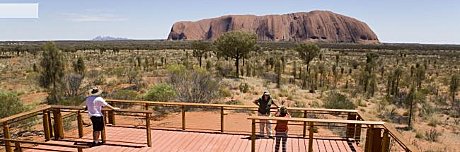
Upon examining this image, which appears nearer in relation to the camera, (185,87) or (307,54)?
(185,87)

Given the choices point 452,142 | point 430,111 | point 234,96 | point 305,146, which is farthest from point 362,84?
point 305,146

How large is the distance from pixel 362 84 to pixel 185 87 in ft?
42.5

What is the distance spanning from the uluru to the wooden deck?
15208 centimetres

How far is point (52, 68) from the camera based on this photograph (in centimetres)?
1738

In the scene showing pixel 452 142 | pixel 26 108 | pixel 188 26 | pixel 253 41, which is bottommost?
pixel 452 142

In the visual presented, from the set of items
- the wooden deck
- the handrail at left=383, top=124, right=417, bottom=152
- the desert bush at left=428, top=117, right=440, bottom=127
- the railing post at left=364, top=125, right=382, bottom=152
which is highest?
the handrail at left=383, top=124, right=417, bottom=152

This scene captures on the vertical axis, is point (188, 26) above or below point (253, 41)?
above

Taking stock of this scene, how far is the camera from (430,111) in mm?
14805

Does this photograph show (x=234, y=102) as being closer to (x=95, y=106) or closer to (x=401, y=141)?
(x=95, y=106)

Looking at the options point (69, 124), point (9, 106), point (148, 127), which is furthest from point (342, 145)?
point (9, 106)

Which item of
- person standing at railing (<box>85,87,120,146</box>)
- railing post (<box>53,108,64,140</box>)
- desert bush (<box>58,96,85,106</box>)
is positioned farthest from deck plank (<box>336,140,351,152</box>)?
desert bush (<box>58,96,85,106</box>)

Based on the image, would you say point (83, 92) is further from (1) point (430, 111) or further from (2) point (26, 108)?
(1) point (430, 111)

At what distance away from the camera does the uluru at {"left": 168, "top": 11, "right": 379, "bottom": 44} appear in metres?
160

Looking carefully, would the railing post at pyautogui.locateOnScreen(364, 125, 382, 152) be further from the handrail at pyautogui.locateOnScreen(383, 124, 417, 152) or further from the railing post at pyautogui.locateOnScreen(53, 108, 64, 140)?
the railing post at pyautogui.locateOnScreen(53, 108, 64, 140)
